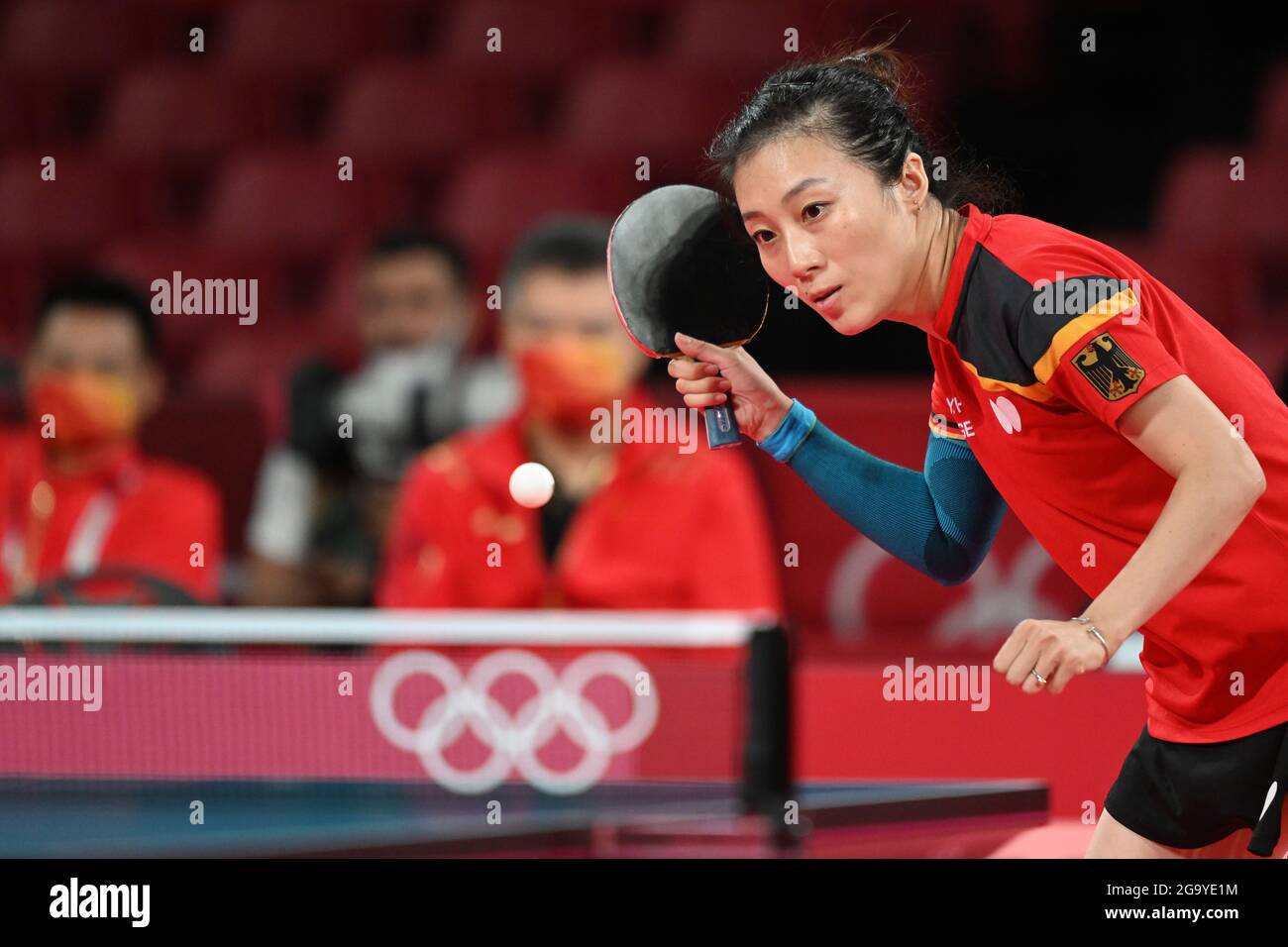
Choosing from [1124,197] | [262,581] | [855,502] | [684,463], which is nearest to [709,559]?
[684,463]

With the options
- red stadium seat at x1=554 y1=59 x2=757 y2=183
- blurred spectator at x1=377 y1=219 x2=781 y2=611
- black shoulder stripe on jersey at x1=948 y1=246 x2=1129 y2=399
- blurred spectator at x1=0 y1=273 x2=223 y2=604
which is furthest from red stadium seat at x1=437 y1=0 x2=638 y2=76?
black shoulder stripe on jersey at x1=948 y1=246 x2=1129 y2=399

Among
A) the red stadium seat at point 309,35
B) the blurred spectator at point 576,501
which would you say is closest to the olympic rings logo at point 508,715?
the blurred spectator at point 576,501

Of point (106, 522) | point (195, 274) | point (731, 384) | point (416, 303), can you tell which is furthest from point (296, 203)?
point (731, 384)

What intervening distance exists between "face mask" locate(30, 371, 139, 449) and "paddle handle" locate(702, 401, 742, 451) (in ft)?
10.2

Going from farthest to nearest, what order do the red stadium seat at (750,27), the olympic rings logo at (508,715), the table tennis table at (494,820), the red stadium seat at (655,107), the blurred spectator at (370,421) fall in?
the red stadium seat at (750,27), the red stadium seat at (655,107), the blurred spectator at (370,421), the olympic rings logo at (508,715), the table tennis table at (494,820)

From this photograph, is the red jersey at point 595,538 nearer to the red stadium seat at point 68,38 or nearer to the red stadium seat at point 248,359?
the red stadium seat at point 248,359

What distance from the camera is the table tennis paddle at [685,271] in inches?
101

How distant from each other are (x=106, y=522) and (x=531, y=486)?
4.62ft

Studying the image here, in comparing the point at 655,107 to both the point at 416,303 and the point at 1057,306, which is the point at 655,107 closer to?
the point at 416,303

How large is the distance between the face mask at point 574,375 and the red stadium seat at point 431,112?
3.03 m

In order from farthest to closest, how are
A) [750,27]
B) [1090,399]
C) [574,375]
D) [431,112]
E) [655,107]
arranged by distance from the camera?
[431,112], [750,27], [655,107], [574,375], [1090,399]

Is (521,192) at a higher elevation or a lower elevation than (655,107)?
lower

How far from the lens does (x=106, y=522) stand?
523 cm
